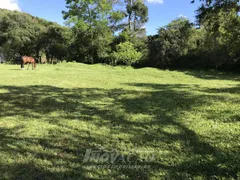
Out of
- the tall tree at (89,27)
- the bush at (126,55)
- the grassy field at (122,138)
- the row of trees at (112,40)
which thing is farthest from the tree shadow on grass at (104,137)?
the tall tree at (89,27)

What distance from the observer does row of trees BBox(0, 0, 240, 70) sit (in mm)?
20891

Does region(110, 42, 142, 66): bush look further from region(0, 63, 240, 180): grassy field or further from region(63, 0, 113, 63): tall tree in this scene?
region(0, 63, 240, 180): grassy field

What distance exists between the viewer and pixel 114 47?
2581cm

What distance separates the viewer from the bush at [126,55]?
22705 millimetres

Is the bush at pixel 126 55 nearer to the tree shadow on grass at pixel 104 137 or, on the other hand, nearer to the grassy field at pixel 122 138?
the tree shadow on grass at pixel 104 137

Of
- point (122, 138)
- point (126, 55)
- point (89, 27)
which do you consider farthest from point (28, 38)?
point (122, 138)

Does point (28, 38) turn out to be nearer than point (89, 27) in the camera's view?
No

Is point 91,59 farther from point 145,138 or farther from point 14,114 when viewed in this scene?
point 145,138

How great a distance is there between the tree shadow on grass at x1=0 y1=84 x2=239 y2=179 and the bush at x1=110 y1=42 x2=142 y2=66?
666 inches

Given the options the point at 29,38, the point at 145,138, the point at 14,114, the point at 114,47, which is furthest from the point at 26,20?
the point at 145,138

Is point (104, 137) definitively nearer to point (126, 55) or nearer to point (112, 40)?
point (126, 55)

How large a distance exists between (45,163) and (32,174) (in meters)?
0.23

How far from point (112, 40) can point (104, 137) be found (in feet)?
76.5

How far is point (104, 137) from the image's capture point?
355cm
